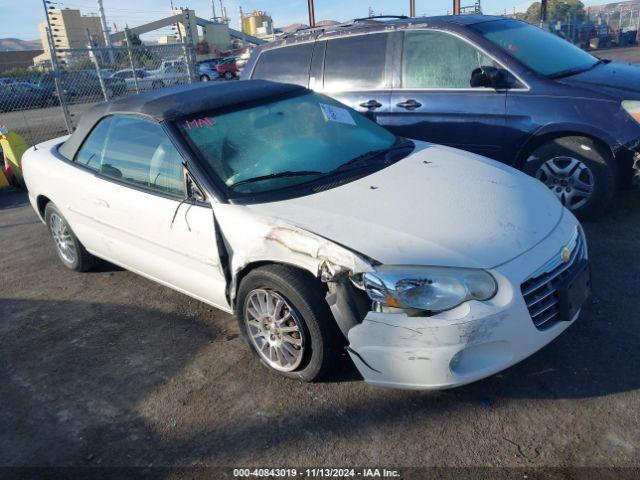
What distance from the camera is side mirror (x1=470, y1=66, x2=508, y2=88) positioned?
185 inches

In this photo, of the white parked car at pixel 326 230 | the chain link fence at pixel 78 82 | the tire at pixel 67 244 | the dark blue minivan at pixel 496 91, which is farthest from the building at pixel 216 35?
the white parked car at pixel 326 230

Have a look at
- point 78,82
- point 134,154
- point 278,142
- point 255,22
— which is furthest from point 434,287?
point 255,22

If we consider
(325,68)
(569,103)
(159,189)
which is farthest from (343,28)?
(159,189)

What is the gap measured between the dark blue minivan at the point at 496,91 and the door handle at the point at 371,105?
0.03 feet

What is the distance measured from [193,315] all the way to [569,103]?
3528mm

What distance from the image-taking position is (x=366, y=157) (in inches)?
140

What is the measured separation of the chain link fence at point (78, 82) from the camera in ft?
33.5

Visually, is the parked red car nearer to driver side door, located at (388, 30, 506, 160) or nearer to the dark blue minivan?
the dark blue minivan

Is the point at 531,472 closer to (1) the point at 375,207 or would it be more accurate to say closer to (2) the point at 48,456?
(1) the point at 375,207

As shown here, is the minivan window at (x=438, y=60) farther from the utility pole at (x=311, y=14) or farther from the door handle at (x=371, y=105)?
the utility pole at (x=311, y=14)

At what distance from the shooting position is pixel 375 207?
288cm

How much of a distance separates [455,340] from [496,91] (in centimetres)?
318

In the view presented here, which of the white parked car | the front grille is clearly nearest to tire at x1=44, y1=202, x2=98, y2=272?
the white parked car

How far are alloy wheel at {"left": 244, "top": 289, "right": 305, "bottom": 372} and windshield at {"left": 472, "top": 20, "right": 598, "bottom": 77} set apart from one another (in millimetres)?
3418
